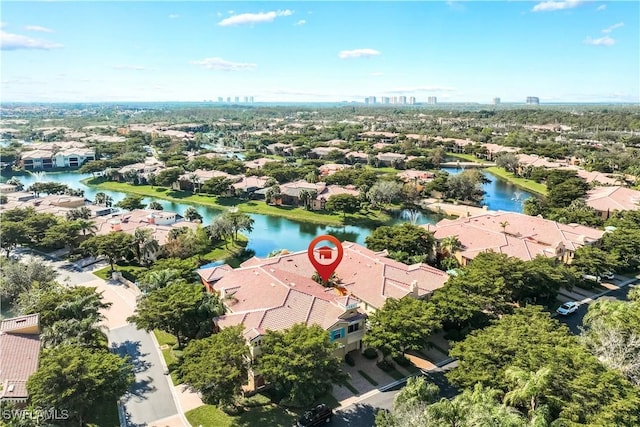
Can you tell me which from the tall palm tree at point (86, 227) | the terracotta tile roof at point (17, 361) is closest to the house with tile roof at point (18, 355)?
the terracotta tile roof at point (17, 361)

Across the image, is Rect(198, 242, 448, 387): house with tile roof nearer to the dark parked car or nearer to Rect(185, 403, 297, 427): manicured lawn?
Rect(185, 403, 297, 427): manicured lawn

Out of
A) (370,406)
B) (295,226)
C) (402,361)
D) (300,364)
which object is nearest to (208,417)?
(300,364)

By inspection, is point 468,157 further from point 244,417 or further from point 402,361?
point 244,417

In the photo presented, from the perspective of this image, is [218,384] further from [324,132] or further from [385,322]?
[324,132]

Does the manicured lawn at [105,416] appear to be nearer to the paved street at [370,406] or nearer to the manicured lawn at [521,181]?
the paved street at [370,406]

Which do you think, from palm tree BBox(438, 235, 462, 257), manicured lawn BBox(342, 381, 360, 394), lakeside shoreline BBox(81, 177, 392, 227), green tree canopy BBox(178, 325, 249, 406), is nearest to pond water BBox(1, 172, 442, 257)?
lakeside shoreline BBox(81, 177, 392, 227)

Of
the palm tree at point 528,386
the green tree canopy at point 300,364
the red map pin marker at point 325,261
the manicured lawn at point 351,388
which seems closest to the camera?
the palm tree at point 528,386
